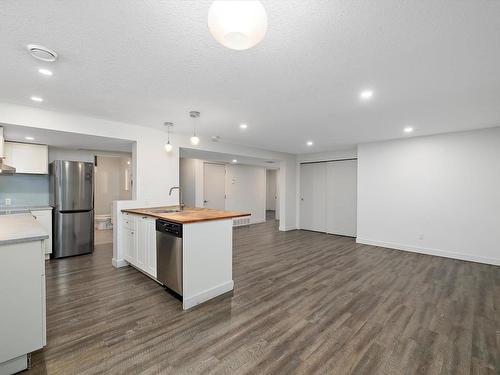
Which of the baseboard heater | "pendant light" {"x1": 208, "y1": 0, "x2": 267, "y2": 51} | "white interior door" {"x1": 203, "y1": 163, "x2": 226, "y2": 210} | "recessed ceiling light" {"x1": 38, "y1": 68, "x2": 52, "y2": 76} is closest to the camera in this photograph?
"pendant light" {"x1": 208, "y1": 0, "x2": 267, "y2": 51}

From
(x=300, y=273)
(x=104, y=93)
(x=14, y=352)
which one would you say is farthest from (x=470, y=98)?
(x=14, y=352)

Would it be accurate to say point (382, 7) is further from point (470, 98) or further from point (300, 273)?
point (300, 273)

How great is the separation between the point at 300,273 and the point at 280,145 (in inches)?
133

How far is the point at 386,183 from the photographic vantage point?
17.0ft

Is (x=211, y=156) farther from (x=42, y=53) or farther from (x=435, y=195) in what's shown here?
Result: (x=435, y=195)

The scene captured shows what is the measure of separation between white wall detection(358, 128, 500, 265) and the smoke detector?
18.6 ft

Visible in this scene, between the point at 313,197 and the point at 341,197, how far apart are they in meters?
0.91

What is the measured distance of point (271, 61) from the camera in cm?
196

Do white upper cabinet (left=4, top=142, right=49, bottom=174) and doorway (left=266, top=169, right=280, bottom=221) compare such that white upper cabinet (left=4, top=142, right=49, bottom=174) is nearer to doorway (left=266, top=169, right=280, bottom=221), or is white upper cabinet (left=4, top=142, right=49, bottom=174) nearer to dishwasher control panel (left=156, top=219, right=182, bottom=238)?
dishwasher control panel (left=156, top=219, right=182, bottom=238)

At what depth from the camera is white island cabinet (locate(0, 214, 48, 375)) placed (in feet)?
5.26

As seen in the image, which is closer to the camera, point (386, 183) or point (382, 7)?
point (382, 7)

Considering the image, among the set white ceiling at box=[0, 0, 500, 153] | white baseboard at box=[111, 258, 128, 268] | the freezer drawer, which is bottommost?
white baseboard at box=[111, 258, 128, 268]

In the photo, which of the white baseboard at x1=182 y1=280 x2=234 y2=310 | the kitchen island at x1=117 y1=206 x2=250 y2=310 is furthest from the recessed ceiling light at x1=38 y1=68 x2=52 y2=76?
the white baseboard at x1=182 y1=280 x2=234 y2=310

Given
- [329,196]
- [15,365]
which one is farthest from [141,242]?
[329,196]
